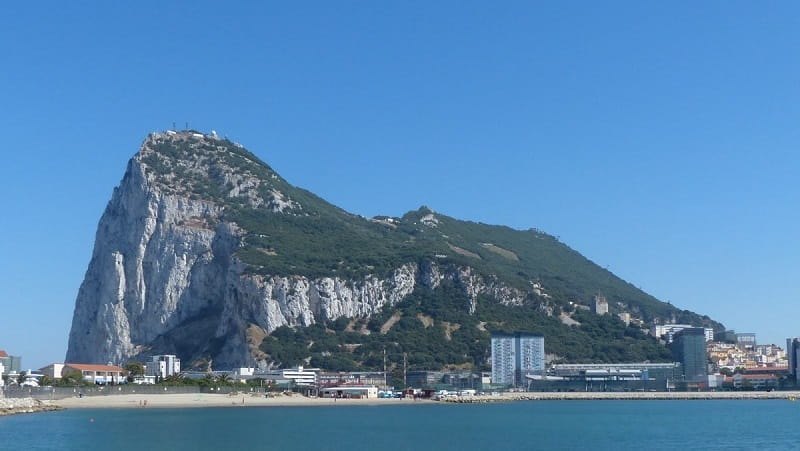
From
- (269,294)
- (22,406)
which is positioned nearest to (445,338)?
(269,294)

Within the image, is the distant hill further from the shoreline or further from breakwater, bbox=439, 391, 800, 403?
the shoreline

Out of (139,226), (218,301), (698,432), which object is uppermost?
(139,226)

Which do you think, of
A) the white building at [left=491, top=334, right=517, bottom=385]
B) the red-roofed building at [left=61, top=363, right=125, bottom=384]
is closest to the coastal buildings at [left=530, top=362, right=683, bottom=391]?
the white building at [left=491, top=334, right=517, bottom=385]

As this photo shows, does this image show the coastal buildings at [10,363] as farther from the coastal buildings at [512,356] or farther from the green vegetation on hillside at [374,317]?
the coastal buildings at [512,356]

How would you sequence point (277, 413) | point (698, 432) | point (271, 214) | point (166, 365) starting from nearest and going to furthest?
1. point (698, 432)
2. point (277, 413)
3. point (166, 365)
4. point (271, 214)

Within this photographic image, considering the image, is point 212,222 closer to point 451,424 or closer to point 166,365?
point 166,365

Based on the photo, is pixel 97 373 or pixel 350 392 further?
pixel 97 373

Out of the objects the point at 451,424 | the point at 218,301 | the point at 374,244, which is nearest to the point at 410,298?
the point at 374,244

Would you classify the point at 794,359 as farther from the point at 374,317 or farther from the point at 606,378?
the point at 374,317
